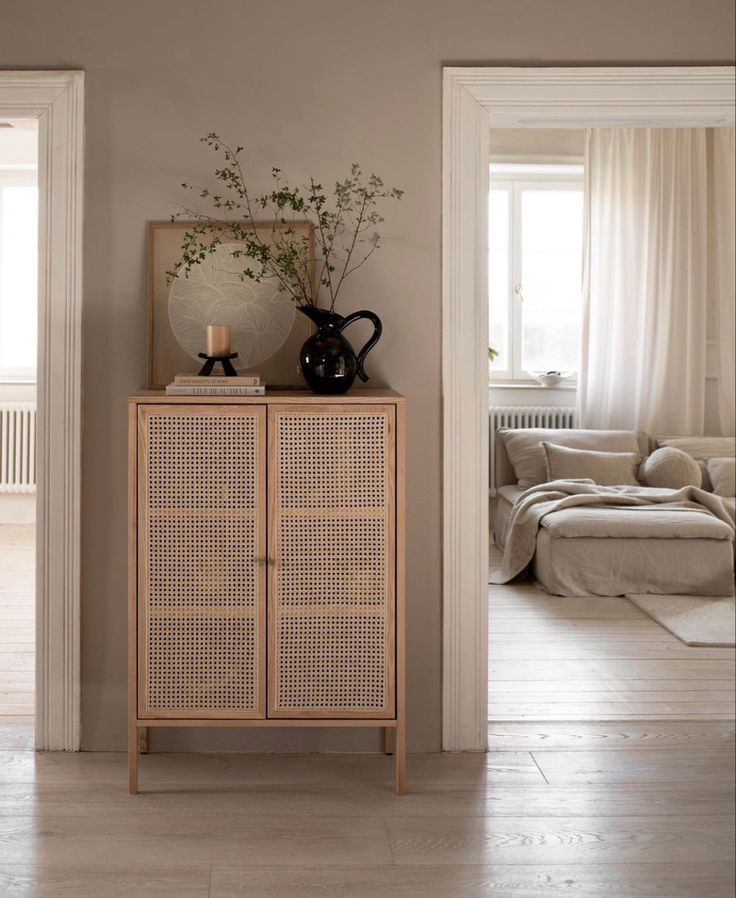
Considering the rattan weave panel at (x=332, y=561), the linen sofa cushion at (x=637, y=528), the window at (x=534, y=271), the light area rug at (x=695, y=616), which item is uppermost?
the window at (x=534, y=271)

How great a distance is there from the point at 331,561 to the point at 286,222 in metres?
1.04

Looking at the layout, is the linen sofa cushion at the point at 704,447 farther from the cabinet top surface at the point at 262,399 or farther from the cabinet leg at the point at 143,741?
the cabinet leg at the point at 143,741

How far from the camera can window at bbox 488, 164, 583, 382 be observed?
7098 millimetres

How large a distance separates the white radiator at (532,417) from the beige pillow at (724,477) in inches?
45.0

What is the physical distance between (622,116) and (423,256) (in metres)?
0.74

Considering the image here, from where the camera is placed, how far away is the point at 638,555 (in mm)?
5039

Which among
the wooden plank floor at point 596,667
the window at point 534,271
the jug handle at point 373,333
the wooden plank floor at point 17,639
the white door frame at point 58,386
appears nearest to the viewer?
the jug handle at point 373,333

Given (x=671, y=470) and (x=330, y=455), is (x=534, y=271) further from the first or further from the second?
(x=330, y=455)

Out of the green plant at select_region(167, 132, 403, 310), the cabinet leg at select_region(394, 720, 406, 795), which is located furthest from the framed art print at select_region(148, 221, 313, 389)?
the cabinet leg at select_region(394, 720, 406, 795)

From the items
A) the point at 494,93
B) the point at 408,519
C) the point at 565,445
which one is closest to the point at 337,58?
the point at 494,93

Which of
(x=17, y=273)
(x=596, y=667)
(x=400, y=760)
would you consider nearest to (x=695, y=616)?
(x=596, y=667)

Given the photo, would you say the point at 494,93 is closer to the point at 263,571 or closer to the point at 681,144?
the point at 263,571

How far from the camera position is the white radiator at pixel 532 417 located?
23.0ft

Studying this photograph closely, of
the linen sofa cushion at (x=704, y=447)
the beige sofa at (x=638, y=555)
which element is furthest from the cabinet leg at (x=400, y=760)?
the linen sofa cushion at (x=704, y=447)
